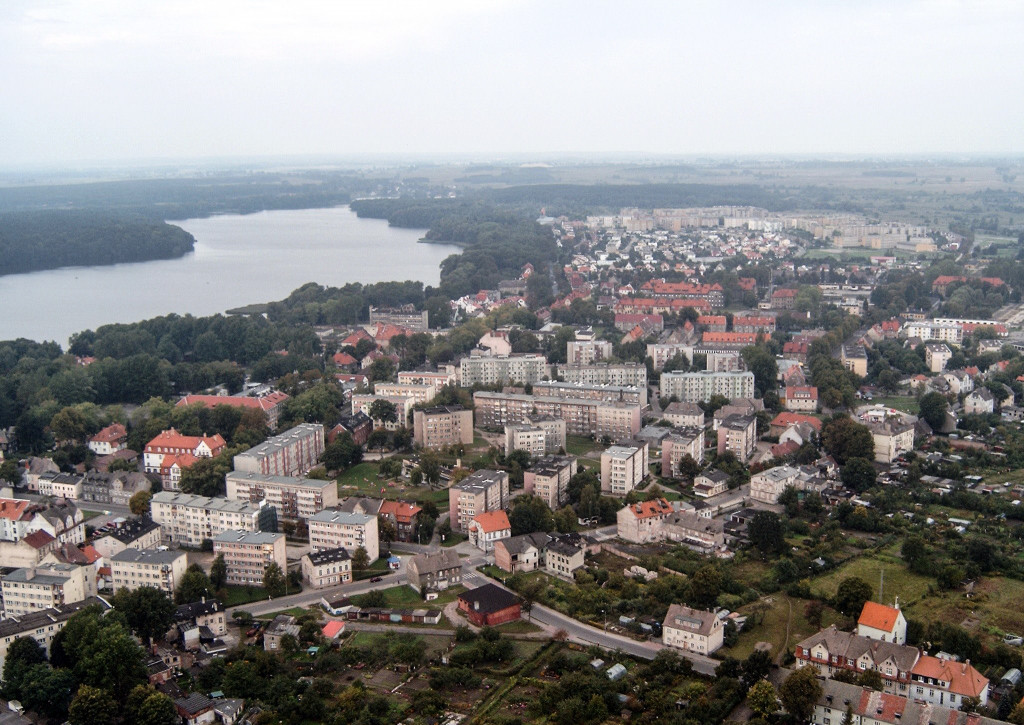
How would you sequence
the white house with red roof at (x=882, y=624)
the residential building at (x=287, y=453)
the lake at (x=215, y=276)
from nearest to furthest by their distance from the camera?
the white house with red roof at (x=882, y=624), the residential building at (x=287, y=453), the lake at (x=215, y=276)

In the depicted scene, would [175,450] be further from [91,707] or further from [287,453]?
[91,707]

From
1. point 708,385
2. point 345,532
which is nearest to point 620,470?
point 345,532

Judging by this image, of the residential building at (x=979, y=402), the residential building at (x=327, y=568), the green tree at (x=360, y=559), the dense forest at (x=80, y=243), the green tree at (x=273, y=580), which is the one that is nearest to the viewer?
the green tree at (x=273, y=580)

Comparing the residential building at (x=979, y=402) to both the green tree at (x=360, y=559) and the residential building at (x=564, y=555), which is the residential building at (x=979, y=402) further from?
the green tree at (x=360, y=559)

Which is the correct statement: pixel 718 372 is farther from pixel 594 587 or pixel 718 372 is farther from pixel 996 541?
pixel 594 587

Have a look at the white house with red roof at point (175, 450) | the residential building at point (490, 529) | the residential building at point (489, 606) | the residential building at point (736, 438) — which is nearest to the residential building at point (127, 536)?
the white house with red roof at point (175, 450)

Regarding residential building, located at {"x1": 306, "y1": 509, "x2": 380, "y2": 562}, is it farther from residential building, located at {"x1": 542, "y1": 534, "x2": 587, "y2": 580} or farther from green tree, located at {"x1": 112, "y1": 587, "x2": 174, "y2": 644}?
green tree, located at {"x1": 112, "y1": 587, "x2": 174, "y2": 644}
